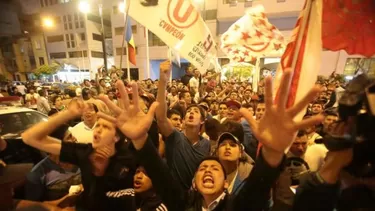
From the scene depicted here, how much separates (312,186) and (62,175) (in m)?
2.57

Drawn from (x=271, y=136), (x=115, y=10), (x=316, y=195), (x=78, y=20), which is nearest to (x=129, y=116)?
(x=271, y=136)

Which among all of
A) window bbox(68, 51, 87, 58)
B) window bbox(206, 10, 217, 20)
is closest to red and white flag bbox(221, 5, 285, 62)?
window bbox(206, 10, 217, 20)

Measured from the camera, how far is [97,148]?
1.81 meters

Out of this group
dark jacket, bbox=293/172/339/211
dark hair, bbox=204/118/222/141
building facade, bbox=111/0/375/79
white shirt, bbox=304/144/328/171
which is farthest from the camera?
building facade, bbox=111/0/375/79

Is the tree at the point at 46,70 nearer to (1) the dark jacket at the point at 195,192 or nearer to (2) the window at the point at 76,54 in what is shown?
(2) the window at the point at 76,54

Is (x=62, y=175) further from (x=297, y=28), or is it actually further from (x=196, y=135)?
(x=297, y=28)

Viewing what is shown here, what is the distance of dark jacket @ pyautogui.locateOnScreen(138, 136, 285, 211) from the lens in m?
1.23

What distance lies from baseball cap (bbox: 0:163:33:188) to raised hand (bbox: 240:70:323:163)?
163 centimetres

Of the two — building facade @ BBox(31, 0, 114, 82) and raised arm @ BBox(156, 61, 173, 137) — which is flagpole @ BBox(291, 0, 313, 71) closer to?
raised arm @ BBox(156, 61, 173, 137)

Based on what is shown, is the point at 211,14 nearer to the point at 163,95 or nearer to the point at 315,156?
the point at 315,156

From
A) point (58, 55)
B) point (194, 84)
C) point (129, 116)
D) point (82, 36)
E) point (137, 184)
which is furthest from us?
point (58, 55)

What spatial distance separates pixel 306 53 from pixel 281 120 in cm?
97

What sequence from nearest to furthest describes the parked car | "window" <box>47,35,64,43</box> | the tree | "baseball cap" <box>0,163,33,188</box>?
"baseball cap" <box>0,163,33,188</box> → the parked car → the tree → "window" <box>47,35,64,43</box>

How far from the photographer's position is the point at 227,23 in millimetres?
22219
